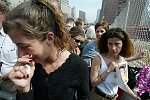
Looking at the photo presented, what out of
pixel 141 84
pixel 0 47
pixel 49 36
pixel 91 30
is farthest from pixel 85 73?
pixel 91 30

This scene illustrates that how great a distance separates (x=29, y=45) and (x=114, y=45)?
1.81 metres

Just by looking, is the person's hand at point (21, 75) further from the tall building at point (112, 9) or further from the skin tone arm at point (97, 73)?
the tall building at point (112, 9)

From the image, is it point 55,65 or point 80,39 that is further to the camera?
point 80,39

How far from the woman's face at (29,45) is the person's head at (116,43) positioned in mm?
1708

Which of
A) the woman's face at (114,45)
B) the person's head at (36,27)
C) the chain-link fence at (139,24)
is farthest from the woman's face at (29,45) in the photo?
the chain-link fence at (139,24)

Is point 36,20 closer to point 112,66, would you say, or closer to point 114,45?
point 112,66

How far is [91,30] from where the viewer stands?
227 inches

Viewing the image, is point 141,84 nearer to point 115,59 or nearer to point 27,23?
point 115,59

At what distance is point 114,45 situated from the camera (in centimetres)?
335

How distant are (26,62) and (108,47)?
71.7 inches

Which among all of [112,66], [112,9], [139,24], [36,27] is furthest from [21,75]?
[112,9]

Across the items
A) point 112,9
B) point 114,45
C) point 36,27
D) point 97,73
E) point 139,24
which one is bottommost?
point 97,73

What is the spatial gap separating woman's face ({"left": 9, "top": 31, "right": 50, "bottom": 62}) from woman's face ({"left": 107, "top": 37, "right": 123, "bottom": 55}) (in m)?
1.70

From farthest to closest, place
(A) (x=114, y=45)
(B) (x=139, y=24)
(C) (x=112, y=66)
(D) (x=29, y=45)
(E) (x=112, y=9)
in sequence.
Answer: (E) (x=112, y=9) < (B) (x=139, y=24) < (A) (x=114, y=45) < (C) (x=112, y=66) < (D) (x=29, y=45)
